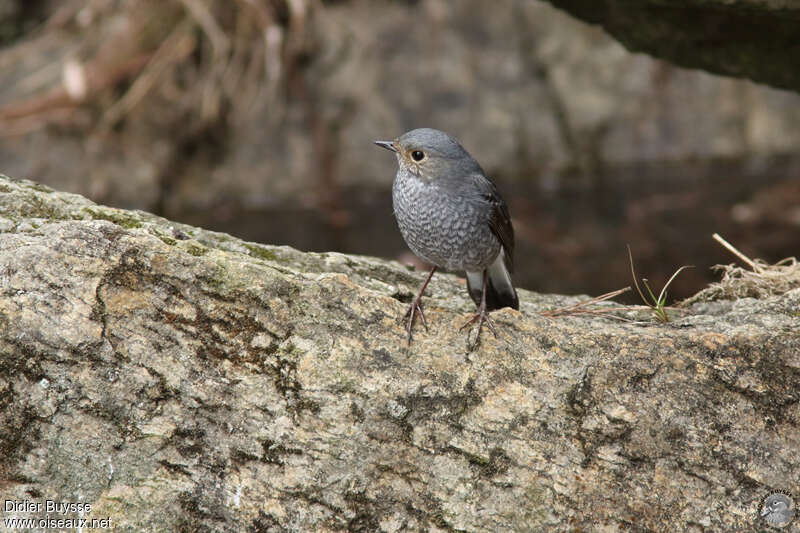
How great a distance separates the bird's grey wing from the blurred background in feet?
15.8

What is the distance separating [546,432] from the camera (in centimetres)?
326

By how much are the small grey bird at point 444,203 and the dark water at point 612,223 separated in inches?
165

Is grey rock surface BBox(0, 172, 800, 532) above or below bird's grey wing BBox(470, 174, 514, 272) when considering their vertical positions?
below

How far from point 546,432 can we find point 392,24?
7.34m

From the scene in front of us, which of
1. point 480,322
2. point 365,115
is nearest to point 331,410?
point 480,322

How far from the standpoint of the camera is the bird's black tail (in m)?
4.49

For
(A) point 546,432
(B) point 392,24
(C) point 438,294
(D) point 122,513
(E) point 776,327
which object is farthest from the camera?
(B) point 392,24

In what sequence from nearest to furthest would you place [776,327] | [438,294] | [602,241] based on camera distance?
[776,327] → [438,294] → [602,241]

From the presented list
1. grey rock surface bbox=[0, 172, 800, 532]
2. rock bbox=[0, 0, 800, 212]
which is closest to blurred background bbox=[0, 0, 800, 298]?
rock bbox=[0, 0, 800, 212]

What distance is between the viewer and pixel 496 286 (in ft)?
14.9

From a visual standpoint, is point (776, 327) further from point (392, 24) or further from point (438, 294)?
point (392, 24)

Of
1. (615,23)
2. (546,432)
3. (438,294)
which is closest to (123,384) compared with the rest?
(546,432)

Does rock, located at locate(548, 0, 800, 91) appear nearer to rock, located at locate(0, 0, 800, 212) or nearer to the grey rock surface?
the grey rock surface

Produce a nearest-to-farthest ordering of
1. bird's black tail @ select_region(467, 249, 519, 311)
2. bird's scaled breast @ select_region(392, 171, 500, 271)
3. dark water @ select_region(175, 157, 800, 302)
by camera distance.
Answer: bird's scaled breast @ select_region(392, 171, 500, 271) < bird's black tail @ select_region(467, 249, 519, 311) < dark water @ select_region(175, 157, 800, 302)
